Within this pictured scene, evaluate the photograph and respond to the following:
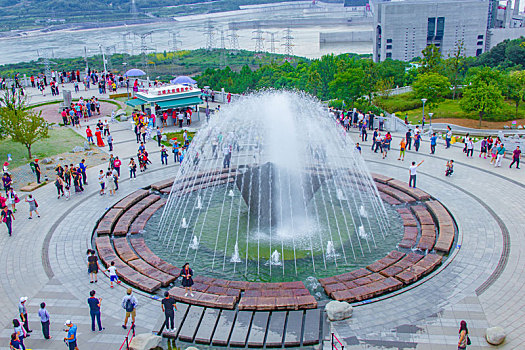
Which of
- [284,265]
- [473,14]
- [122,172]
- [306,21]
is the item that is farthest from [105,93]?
[306,21]

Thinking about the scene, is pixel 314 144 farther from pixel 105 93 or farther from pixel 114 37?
pixel 114 37

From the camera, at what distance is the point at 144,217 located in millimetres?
20344

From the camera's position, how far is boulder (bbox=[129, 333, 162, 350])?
12102mm

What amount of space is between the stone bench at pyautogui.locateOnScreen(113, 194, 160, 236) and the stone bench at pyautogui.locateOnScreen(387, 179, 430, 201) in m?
11.1

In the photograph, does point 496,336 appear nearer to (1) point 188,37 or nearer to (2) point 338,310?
(2) point 338,310

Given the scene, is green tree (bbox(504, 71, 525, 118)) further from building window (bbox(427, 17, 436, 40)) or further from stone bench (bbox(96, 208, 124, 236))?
building window (bbox(427, 17, 436, 40))

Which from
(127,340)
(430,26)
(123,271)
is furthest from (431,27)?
(127,340)

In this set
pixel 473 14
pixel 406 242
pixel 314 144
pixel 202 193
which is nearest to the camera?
pixel 406 242

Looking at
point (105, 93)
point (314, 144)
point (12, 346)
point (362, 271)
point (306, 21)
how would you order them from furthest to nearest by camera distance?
point (306, 21) → point (105, 93) → point (314, 144) → point (362, 271) → point (12, 346)

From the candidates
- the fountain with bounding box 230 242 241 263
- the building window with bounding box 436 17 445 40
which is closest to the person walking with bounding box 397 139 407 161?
the fountain with bounding box 230 242 241 263

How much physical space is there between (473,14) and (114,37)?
3906 inches

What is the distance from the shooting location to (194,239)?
59.9ft

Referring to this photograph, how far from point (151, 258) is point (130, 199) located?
5.81 meters

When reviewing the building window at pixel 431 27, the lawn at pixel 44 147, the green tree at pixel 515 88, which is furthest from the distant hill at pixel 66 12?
the green tree at pixel 515 88
